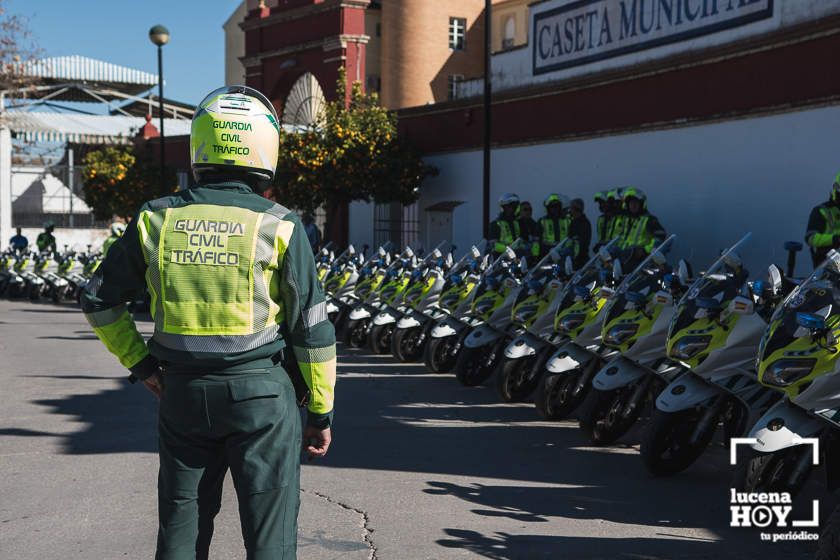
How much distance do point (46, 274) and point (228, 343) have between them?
22.1m

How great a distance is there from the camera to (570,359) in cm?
816

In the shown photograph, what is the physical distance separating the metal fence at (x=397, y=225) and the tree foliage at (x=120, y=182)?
341 inches

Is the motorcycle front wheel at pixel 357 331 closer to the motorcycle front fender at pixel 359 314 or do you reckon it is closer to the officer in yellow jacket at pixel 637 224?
the motorcycle front fender at pixel 359 314

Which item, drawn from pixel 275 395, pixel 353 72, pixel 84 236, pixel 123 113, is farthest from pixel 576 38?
pixel 123 113

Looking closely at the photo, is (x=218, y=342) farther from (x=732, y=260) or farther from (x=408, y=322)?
(x=408, y=322)

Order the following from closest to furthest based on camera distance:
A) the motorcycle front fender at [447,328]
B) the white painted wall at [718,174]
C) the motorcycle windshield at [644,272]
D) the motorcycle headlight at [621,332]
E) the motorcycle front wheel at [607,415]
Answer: the motorcycle front wheel at [607,415], the motorcycle headlight at [621,332], the motorcycle windshield at [644,272], the motorcycle front fender at [447,328], the white painted wall at [718,174]

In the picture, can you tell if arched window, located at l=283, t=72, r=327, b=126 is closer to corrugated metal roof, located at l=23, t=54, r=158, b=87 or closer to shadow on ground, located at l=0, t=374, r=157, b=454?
shadow on ground, located at l=0, t=374, r=157, b=454

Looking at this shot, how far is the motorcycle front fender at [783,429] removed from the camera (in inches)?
208

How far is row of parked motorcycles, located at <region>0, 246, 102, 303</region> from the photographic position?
2355 centimetres

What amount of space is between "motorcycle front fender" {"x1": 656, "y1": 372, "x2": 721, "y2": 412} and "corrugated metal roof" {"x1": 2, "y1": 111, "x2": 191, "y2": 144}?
3751 centimetres

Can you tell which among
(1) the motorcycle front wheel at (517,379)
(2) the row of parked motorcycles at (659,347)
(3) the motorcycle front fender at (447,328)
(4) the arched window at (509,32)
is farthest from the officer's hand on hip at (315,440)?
(4) the arched window at (509,32)

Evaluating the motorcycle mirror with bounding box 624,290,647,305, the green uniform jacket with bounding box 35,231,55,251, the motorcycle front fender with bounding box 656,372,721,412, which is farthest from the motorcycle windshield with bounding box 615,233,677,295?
the green uniform jacket with bounding box 35,231,55,251

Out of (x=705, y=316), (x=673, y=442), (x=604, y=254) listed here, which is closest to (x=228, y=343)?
(x=673, y=442)

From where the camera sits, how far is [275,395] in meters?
3.36
